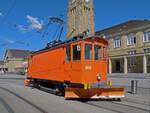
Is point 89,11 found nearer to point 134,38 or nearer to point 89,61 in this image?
point 134,38

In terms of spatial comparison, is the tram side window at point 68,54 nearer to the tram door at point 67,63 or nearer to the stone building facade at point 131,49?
the tram door at point 67,63

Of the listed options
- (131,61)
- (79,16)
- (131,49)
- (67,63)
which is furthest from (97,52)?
(79,16)

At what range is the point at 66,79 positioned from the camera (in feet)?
28.7

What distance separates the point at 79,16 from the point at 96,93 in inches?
2085

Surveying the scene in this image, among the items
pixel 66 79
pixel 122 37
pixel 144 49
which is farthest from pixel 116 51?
pixel 66 79

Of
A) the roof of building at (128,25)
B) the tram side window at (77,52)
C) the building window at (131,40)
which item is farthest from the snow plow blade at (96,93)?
the roof of building at (128,25)

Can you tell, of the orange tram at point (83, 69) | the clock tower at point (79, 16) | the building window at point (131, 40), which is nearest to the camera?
the orange tram at point (83, 69)

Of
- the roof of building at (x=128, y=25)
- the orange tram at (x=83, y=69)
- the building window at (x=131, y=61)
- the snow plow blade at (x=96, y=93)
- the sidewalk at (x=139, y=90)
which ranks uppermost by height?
the roof of building at (x=128, y=25)

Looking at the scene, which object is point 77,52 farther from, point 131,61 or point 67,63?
point 131,61

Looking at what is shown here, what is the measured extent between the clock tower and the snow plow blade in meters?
49.3

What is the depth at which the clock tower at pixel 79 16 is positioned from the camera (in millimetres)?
58406

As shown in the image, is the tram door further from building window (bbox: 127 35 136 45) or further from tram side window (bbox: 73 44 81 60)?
building window (bbox: 127 35 136 45)

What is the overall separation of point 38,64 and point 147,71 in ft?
85.4

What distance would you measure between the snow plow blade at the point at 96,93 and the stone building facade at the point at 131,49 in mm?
24609
